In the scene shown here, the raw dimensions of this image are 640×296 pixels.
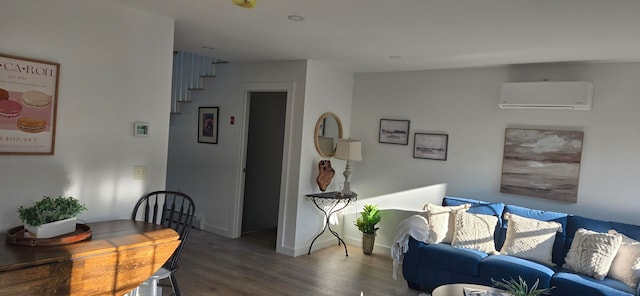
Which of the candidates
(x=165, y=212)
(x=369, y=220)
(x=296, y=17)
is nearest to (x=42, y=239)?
(x=165, y=212)

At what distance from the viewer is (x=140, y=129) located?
3.00 metres

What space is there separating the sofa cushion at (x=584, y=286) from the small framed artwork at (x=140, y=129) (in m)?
3.14

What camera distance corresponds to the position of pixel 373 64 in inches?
181

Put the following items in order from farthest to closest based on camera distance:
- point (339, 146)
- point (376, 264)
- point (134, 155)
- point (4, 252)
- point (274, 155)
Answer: point (274, 155)
point (339, 146)
point (376, 264)
point (134, 155)
point (4, 252)

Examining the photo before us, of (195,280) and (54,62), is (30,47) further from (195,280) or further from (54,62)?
(195,280)

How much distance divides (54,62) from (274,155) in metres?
3.51

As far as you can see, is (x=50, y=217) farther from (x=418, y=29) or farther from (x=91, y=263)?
(x=418, y=29)

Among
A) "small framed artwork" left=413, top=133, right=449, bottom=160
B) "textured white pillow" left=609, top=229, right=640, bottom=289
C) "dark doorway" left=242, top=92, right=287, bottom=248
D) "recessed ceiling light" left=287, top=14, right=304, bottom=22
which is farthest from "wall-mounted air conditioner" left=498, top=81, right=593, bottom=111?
"dark doorway" left=242, top=92, right=287, bottom=248

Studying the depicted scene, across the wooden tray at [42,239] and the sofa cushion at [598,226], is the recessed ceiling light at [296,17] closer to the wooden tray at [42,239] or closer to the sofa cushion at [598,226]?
the wooden tray at [42,239]

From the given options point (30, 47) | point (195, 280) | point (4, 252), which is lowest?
point (195, 280)

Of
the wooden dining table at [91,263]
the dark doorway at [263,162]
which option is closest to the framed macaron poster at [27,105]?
the wooden dining table at [91,263]

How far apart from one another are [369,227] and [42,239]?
3.33 metres

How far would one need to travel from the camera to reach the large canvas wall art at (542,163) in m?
3.92

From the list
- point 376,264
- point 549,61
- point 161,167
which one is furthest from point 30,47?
point 549,61
